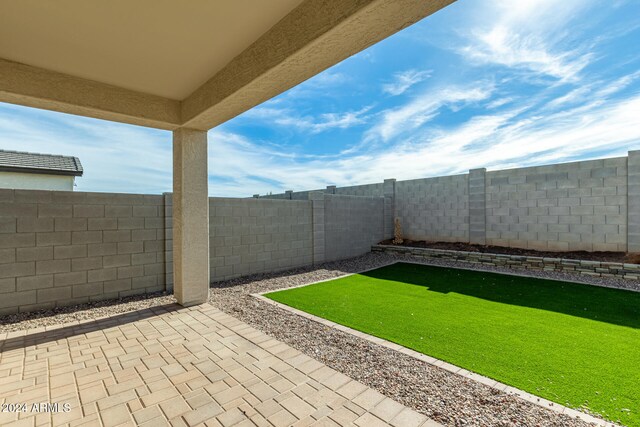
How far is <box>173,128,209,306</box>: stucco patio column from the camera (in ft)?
14.1

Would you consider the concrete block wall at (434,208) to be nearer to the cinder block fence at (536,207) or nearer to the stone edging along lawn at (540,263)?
the cinder block fence at (536,207)

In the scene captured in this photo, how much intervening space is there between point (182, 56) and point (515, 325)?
5178 millimetres

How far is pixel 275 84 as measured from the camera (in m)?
2.82

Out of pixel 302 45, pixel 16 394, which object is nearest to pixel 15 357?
pixel 16 394

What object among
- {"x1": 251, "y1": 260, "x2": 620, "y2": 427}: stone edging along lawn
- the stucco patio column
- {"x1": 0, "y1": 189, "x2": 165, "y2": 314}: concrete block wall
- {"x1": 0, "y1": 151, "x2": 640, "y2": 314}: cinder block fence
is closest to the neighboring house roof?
{"x1": 0, "y1": 189, "x2": 165, "y2": 314}: concrete block wall

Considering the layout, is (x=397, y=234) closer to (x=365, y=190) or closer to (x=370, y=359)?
(x=365, y=190)

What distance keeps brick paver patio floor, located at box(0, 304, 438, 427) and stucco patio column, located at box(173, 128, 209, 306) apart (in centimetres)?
99

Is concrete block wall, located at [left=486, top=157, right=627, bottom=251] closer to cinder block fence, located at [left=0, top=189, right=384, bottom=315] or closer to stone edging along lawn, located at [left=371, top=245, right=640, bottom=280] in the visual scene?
stone edging along lawn, located at [left=371, top=245, right=640, bottom=280]

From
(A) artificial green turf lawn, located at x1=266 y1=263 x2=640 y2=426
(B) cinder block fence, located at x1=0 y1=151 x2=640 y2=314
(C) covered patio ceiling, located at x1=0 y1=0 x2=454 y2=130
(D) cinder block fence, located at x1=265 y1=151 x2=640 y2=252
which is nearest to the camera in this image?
(C) covered patio ceiling, located at x1=0 y1=0 x2=454 y2=130

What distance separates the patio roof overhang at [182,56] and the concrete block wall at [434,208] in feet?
25.3

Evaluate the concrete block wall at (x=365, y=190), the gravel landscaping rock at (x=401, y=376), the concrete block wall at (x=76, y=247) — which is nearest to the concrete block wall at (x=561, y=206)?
the concrete block wall at (x=365, y=190)

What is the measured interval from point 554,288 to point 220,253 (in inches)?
265

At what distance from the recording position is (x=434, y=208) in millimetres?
9555

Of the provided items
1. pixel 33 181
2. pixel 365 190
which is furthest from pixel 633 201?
pixel 33 181
